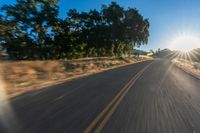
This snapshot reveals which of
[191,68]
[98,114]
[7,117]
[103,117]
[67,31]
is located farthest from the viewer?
[67,31]

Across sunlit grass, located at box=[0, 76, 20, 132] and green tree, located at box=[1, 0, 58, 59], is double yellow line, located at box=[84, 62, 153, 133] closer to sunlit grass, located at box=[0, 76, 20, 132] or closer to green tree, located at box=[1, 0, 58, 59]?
sunlit grass, located at box=[0, 76, 20, 132]

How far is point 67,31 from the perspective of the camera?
5334 cm

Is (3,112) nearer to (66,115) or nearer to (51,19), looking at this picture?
(66,115)

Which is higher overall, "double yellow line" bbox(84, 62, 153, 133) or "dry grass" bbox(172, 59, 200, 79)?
"double yellow line" bbox(84, 62, 153, 133)

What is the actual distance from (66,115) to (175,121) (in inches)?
118

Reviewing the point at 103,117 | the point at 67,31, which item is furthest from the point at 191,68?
the point at 103,117

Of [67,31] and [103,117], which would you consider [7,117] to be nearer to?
[103,117]

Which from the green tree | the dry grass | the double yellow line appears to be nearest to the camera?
the double yellow line

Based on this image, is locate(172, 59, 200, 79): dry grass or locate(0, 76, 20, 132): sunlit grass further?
locate(172, 59, 200, 79): dry grass

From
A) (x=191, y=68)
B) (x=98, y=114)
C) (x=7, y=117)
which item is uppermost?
(x=7, y=117)

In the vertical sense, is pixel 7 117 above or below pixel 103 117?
above

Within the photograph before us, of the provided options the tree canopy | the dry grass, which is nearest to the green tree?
the tree canopy

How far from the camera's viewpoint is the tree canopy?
4256 cm

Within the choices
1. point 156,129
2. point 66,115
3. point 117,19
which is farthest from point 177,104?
point 117,19
